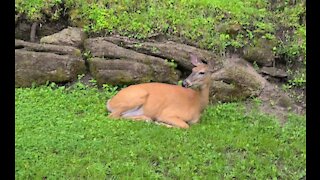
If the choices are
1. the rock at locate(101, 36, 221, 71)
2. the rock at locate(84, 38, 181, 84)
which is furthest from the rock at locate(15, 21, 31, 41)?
the rock at locate(101, 36, 221, 71)

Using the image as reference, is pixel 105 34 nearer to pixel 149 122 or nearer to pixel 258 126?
pixel 149 122

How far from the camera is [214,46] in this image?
10930 mm

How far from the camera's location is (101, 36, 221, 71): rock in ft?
33.7

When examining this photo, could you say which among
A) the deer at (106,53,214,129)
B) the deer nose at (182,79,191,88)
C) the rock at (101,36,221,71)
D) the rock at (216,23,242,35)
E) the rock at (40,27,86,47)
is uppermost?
the rock at (216,23,242,35)

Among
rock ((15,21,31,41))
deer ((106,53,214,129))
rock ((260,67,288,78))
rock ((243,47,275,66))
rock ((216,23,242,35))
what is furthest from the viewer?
rock ((216,23,242,35))

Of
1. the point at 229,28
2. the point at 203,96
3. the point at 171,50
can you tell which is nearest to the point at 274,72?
the point at 229,28

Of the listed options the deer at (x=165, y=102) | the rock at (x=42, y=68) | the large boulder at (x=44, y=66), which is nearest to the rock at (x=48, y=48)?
the large boulder at (x=44, y=66)

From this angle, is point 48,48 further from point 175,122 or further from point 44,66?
point 175,122

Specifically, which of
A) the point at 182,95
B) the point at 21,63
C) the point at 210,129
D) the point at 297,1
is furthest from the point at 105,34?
the point at 297,1

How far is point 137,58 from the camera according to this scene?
402 inches

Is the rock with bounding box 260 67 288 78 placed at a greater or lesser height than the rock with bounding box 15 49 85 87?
lesser

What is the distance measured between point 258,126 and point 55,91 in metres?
3.38

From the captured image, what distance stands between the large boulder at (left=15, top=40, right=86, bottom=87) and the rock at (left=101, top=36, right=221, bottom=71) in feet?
3.12

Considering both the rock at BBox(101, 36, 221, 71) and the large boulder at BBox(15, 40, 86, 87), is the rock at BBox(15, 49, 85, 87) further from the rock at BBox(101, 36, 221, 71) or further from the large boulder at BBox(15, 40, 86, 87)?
the rock at BBox(101, 36, 221, 71)
